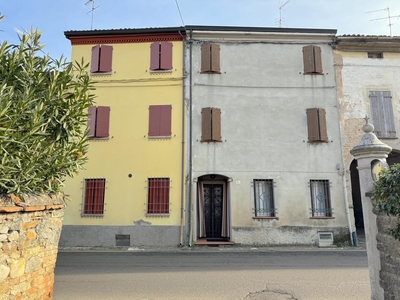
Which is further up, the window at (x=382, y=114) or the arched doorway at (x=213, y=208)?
the window at (x=382, y=114)

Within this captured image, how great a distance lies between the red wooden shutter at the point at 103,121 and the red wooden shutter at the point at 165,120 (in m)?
2.41

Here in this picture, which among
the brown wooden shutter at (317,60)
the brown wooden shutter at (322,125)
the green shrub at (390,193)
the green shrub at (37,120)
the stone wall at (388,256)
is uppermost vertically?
the brown wooden shutter at (317,60)

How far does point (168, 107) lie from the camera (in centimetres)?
1313

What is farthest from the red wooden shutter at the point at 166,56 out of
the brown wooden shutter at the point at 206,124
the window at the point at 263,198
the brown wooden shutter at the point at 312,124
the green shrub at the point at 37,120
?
the green shrub at the point at 37,120

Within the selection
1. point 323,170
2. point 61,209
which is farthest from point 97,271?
point 323,170

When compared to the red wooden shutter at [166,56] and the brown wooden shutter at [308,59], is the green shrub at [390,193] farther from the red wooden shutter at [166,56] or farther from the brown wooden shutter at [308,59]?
the red wooden shutter at [166,56]

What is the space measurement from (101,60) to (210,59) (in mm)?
5114

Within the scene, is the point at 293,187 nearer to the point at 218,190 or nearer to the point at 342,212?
the point at 342,212

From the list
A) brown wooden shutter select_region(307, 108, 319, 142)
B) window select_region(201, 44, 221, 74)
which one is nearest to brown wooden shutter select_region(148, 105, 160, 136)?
window select_region(201, 44, 221, 74)

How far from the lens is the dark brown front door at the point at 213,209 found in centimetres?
1297

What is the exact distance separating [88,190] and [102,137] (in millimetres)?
2390

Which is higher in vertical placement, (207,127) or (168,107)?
(168,107)

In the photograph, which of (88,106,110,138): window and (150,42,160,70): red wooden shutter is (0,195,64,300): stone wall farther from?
(150,42,160,70): red wooden shutter

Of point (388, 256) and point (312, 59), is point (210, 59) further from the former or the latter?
point (388, 256)
